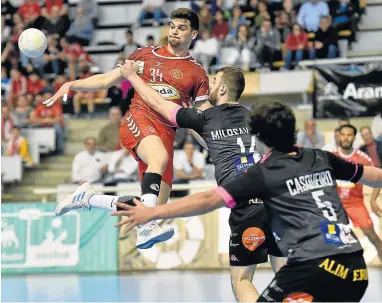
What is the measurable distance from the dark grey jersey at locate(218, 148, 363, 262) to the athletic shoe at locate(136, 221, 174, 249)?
83.6 inches

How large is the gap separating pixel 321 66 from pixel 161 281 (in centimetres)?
662

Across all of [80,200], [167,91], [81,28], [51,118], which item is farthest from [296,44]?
[80,200]

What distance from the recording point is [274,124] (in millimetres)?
5641

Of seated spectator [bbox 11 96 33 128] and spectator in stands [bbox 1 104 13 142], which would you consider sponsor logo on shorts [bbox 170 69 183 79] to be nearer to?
spectator in stands [bbox 1 104 13 142]

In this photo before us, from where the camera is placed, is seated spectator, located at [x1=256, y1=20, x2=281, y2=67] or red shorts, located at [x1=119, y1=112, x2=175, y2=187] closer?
red shorts, located at [x1=119, y1=112, x2=175, y2=187]

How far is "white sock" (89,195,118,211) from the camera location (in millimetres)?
7815

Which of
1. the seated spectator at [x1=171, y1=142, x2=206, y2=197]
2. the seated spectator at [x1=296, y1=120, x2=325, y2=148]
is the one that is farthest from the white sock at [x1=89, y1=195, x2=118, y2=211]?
the seated spectator at [x1=296, y1=120, x2=325, y2=148]

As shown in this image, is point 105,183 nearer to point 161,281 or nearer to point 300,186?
point 161,281

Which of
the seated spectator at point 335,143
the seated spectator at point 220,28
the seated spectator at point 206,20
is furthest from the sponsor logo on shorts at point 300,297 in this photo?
the seated spectator at point 206,20

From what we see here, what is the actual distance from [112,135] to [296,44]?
4714 millimetres

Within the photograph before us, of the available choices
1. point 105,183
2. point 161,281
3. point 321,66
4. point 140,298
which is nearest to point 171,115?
point 140,298

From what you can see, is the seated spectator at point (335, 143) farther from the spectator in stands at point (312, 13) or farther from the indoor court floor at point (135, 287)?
the spectator in stands at point (312, 13)

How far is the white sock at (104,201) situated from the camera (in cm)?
781

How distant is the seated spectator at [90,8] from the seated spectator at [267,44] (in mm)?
5579
